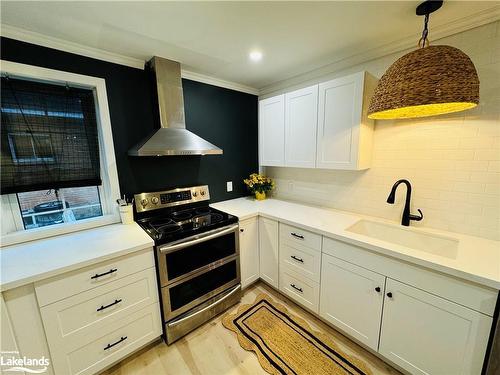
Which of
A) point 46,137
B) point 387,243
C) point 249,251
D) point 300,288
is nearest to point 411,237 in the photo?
point 387,243

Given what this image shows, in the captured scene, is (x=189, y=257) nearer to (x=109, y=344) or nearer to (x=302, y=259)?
(x=109, y=344)

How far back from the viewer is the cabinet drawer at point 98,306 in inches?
47.7

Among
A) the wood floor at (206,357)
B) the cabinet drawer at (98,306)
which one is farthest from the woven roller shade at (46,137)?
the wood floor at (206,357)

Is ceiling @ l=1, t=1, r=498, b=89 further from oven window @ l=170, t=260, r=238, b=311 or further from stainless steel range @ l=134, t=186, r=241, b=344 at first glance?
oven window @ l=170, t=260, r=238, b=311

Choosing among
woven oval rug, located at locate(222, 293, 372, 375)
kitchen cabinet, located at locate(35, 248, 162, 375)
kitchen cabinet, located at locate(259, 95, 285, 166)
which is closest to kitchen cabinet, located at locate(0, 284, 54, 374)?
kitchen cabinet, located at locate(35, 248, 162, 375)

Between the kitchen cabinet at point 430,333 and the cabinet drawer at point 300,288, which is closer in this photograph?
the kitchen cabinet at point 430,333

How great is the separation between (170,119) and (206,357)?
201 cm

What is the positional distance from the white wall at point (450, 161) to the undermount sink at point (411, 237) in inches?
5.1

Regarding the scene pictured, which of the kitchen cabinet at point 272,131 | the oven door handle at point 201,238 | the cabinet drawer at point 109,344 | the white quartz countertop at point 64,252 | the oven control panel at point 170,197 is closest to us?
the white quartz countertop at point 64,252

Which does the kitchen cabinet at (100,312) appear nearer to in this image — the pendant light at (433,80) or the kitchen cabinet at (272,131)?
the kitchen cabinet at (272,131)

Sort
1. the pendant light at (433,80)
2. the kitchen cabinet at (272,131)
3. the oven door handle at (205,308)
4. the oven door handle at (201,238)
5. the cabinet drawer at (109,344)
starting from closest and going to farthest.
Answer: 1. the pendant light at (433,80)
2. the cabinet drawer at (109,344)
3. the oven door handle at (201,238)
4. the oven door handle at (205,308)
5. the kitchen cabinet at (272,131)

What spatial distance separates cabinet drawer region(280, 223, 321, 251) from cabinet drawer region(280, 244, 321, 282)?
0.05 m

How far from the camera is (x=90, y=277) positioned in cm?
129

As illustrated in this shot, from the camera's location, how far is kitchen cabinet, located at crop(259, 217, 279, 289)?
2.09 meters
